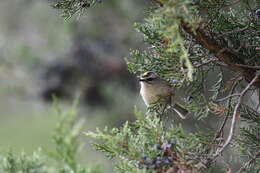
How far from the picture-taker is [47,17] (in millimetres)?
11211

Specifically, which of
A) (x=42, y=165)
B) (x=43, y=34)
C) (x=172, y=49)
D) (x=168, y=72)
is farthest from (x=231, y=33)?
(x=43, y=34)

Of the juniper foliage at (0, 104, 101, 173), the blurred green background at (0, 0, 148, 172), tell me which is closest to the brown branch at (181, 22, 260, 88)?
the juniper foliage at (0, 104, 101, 173)

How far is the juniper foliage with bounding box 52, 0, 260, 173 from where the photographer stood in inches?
78.0

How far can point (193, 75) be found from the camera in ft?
8.15

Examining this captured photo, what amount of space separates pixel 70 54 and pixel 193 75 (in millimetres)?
8042

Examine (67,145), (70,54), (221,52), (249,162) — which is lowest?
(249,162)

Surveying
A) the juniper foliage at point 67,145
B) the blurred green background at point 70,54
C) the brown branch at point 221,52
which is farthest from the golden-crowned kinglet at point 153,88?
the blurred green background at point 70,54

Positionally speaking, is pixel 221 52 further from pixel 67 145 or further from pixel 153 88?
pixel 153 88

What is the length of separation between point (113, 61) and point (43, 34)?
1.58 m

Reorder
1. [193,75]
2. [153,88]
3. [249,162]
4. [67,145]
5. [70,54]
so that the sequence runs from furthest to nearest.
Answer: [70,54] < [153,88] < [193,75] < [249,162] < [67,145]

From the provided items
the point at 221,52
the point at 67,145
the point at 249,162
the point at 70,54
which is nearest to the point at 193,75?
the point at 221,52

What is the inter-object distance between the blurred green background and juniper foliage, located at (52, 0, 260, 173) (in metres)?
7.02

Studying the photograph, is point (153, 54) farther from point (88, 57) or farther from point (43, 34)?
point (43, 34)

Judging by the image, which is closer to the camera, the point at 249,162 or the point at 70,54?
the point at 249,162
